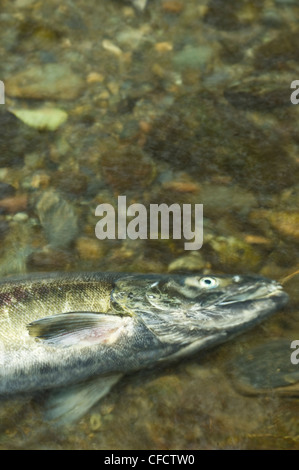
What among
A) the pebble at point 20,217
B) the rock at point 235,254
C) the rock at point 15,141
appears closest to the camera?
the rock at point 235,254

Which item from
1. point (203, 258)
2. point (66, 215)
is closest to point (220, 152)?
point (203, 258)

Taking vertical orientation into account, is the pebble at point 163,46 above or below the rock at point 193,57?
above

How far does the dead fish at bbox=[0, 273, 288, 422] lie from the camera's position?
367 centimetres

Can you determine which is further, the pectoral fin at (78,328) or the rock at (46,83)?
the rock at (46,83)

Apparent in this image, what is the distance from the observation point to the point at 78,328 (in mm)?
3648

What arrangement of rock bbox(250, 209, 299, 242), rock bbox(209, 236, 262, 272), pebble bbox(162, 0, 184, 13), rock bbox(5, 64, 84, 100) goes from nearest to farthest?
1. rock bbox(209, 236, 262, 272)
2. rock bbox(250, 209, 299, 242)
3. rock bbox(5, 64, 84, 100)
4. pebble bbox(162, 0, 184, 13)

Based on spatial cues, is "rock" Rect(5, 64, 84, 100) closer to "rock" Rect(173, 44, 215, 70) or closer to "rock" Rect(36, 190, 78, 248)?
"rock" Rect(173, 44, 215, 70)

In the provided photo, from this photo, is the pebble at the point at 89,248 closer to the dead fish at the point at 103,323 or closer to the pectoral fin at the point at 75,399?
the dead fish at the point at 103,323

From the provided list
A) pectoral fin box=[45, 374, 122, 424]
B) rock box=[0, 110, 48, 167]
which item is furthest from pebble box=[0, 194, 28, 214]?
pectoral fin box=[45, 374, 122, 424]

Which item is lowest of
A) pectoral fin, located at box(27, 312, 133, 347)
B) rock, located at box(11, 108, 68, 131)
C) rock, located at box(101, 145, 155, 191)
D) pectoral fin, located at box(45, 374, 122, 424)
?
pectoral fin, located at box(45, 374, 122, 424)

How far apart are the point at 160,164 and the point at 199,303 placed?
132 cm

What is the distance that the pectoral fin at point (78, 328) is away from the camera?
3600 millimetres

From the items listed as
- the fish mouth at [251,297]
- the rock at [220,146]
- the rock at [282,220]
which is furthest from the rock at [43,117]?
the fish mouth at [251,297]

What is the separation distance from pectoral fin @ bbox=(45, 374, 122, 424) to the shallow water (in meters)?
0.06
